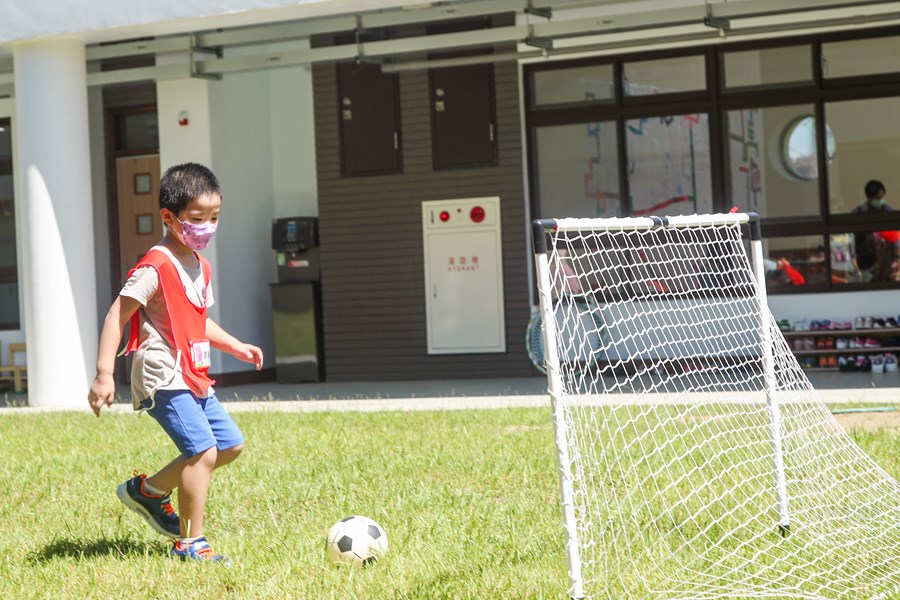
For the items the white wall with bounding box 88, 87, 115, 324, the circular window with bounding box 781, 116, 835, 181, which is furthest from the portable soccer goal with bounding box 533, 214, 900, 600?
the white wall with bounding box 88, 87, 115, 324

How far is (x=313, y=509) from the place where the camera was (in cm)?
601

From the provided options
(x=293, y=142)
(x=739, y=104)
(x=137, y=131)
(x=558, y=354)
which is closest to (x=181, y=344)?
(x=558, y=354)

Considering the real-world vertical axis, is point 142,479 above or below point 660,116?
below

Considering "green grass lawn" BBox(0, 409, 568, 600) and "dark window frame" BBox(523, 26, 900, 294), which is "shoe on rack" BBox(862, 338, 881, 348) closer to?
"dark window frame" BBox(523, 26, 900, 294)

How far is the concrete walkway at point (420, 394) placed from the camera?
1032 cm

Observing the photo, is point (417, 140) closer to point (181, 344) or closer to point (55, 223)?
point (55, 223)

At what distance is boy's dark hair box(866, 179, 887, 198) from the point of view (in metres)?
12.6

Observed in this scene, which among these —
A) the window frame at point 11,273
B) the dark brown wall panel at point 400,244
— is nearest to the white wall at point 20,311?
the window frame at point 11,273

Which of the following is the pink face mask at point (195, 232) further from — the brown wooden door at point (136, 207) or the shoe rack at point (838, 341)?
the brown wooden door at point (136, 207)

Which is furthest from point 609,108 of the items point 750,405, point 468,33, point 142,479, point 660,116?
point 142,479

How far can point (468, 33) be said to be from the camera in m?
11.4

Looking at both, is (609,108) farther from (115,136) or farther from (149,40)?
(115,136)

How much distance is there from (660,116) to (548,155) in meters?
1.25

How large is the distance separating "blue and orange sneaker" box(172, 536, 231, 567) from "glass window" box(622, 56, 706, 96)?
9.14 meters
